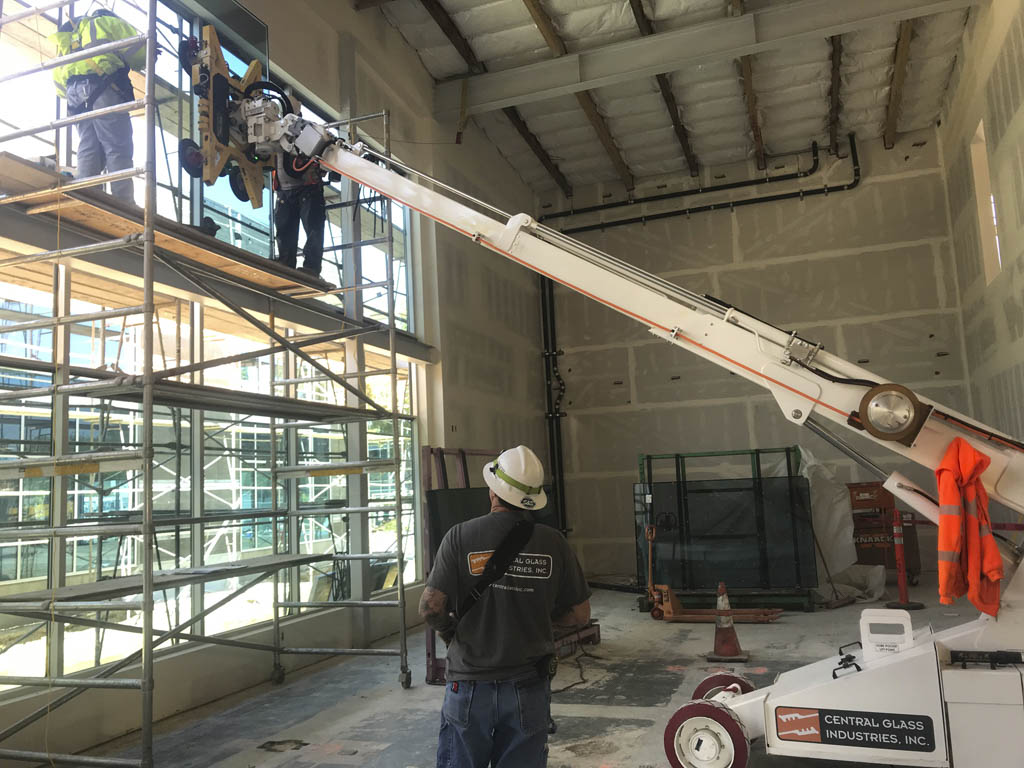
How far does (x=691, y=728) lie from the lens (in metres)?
4.25

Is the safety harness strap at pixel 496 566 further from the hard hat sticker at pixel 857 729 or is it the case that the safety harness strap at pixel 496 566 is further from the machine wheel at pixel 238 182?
the machine wheel at pixel 238 182

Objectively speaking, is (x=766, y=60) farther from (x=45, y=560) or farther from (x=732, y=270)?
(x=45, y=560)

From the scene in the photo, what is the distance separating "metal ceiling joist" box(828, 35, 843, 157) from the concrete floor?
23.8 feet

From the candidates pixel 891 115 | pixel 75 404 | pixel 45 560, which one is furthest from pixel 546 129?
pixel 45 560

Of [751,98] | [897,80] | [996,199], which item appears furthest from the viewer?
[751,98]

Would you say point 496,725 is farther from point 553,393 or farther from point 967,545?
point 553,393

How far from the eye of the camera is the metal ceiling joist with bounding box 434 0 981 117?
367 inches

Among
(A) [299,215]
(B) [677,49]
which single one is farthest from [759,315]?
(A) [299,215]

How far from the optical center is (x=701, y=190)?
45.9ft

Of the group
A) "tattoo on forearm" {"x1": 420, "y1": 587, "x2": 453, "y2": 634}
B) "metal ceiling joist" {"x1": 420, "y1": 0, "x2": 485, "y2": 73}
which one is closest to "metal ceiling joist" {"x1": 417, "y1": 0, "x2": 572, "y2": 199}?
"metal ceiling joist" {"x1": 420, "y1": 0, "x2": 485, "y2": 73}

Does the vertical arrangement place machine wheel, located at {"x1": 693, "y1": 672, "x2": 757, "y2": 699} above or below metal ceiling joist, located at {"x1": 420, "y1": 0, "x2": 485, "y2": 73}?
below

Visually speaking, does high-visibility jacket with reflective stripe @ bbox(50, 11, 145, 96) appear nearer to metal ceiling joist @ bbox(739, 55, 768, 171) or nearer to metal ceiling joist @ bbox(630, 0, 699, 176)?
metal ceiling joist @ bbox(630, 0, 699, 176)

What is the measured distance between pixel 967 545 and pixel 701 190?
11.0 meters

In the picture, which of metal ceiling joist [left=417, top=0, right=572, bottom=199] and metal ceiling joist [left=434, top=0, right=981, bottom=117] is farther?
metal ceiling joist [left=417, top=0, right=572, bottom=199]
